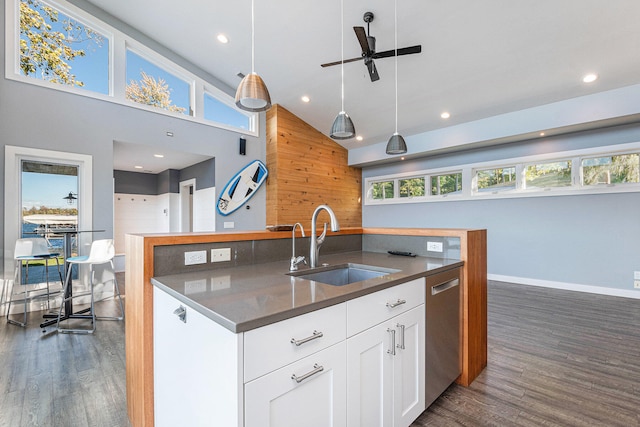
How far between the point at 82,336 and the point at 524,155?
677 centimetres

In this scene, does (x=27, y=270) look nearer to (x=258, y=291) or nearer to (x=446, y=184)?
(x=258, y=291)

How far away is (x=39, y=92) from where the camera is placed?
12.6 feet

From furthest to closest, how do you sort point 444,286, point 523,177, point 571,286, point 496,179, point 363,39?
point 496,179, point 523,177, point 571,286, point 363,39, point 444,286

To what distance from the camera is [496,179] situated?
5.59 metres

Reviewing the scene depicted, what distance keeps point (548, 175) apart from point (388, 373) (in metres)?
5.30

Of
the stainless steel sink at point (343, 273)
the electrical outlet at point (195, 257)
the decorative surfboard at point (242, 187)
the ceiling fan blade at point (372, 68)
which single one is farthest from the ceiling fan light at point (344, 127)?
the decorative surfboard at point (242, 187)

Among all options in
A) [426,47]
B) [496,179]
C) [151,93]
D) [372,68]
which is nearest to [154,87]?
[151,93]

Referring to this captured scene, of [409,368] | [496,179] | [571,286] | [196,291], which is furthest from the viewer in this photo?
[496,179]

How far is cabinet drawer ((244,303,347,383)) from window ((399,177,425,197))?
601 cm

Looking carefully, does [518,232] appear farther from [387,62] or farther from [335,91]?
[335,91]

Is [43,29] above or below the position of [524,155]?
above

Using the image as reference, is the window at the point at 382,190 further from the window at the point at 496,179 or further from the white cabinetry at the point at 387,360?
the white cabinetry at the point at 387,360

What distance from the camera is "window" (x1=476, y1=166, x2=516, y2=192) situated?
17.7 feet

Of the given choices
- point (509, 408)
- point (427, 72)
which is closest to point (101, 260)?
point (509, 408)
